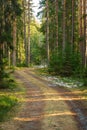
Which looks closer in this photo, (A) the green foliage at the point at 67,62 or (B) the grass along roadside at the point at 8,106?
(B) the grass along roadside at the point at 8,106

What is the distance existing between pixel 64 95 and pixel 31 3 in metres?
39.7

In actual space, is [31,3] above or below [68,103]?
above

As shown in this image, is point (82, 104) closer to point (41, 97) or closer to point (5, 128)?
point (41, 97)

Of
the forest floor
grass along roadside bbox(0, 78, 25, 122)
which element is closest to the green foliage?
the forest floor

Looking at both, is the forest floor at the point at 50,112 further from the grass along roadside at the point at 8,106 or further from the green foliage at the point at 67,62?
the green foliage at the point at 67,62

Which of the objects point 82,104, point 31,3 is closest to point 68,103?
point 82,104

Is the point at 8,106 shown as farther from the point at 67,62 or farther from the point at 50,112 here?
the point at 67,62

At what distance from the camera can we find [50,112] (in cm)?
1335

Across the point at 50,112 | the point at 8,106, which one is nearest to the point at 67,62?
the point at 8,106

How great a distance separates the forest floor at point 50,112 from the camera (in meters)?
11.1

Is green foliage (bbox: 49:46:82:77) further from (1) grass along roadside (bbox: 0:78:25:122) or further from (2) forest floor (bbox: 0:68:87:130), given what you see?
(1) grass along roadside (bbox: 0:78:25:122)

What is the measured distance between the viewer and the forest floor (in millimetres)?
11055

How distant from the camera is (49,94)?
1855 centimetres

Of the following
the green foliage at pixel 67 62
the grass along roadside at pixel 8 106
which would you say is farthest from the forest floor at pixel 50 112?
the green foliage at pixel 67 62
